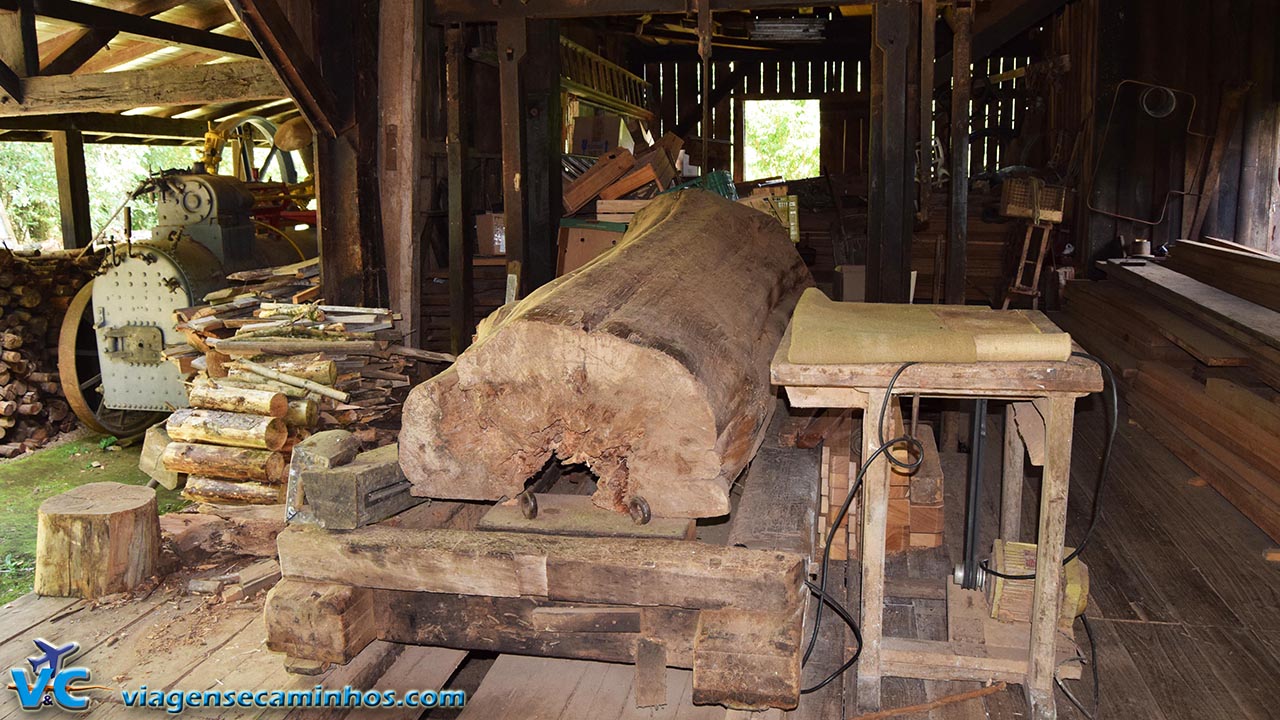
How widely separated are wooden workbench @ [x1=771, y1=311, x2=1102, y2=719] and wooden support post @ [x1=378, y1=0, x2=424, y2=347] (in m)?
→ 4.16

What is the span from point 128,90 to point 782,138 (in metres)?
13.0

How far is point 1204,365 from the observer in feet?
22.5

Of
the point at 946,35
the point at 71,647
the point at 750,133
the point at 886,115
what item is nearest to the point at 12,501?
the point at 71,647

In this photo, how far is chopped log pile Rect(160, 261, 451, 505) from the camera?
609 cm

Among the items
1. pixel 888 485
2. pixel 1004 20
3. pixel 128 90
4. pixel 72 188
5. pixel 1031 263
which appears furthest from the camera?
pixel 1031 263

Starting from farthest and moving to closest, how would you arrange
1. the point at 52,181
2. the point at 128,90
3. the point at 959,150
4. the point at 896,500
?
the point at 52,181, the point at 128,90, the point at 959,150, the point at 896,500

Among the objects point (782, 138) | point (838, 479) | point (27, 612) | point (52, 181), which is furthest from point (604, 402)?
point (52, 181)

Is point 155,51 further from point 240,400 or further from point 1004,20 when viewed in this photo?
point 1004,20

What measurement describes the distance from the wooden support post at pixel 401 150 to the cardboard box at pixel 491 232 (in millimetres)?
1049

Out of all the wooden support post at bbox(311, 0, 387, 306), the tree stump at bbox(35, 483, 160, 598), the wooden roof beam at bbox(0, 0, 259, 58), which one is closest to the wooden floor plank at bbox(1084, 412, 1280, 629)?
the tree stump at bbox(35, 483, 160, 598)

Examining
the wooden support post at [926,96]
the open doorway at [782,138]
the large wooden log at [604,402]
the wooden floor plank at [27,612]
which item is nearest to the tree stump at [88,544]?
the wooden floor plank at [27,612]

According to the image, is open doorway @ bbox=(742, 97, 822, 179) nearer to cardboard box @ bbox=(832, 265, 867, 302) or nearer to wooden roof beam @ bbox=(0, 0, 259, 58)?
cardboard box @ bbox=(832, 265, 867, 302)

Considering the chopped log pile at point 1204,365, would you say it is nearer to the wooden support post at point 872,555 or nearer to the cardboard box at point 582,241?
the wooden support post at point 872,555

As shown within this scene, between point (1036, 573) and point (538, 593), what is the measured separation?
1.57 meters
